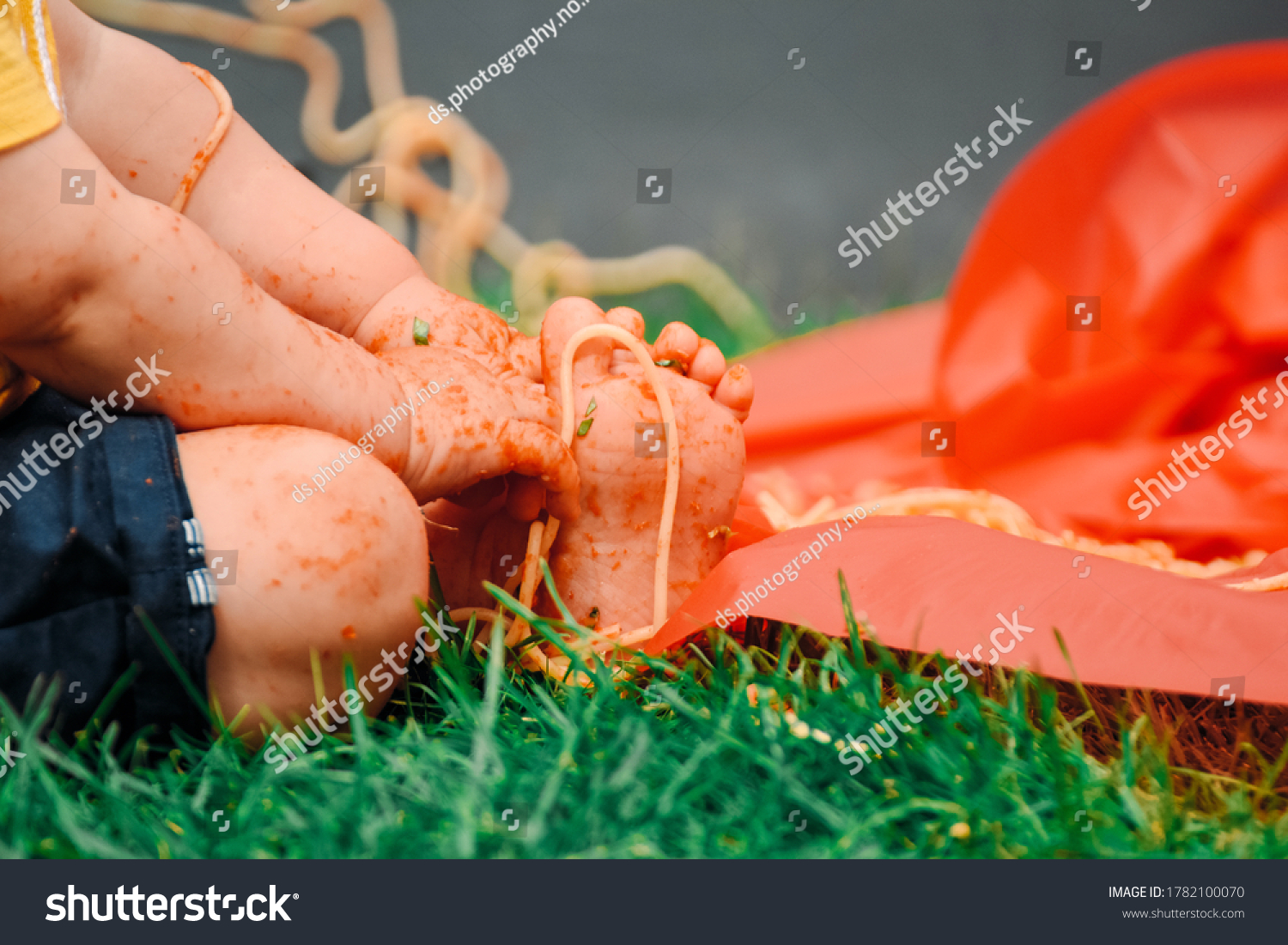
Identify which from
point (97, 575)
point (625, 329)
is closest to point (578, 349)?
point (625, 329)

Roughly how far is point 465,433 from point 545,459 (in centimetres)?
7

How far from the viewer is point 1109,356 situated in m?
1.30

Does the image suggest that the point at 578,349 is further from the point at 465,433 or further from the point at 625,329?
the point at 465,433

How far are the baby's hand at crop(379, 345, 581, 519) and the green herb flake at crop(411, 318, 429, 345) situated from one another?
65 mm

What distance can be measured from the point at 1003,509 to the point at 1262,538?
0.87 feet

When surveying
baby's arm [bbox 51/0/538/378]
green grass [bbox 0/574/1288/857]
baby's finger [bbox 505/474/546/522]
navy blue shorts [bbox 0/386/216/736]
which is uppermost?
baby's arm [bbox 51/0/538/378]

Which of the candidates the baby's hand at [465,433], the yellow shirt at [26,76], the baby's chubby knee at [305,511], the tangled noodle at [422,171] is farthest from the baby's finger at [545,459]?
the tangled noodle at [422,171]

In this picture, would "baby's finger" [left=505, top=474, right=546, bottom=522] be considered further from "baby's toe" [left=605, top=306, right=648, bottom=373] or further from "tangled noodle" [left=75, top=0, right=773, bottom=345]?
"tangled noodle" [left=75, top=0, right=773, bottom=345]

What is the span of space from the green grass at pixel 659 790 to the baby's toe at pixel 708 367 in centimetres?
31

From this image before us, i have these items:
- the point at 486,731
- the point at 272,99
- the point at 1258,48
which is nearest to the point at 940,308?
the point at 1258,48

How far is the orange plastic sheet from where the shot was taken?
1.15m

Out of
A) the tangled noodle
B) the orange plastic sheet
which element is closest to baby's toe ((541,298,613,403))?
the orange plastic sheet

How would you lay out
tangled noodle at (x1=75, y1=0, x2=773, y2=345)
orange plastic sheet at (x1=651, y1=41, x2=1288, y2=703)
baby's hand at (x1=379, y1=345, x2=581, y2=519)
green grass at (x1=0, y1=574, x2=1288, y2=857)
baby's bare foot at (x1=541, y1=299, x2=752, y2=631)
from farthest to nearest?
tangled noodle at (x1=75, y1=0, x2=773, y2=345) < orange plastic sheet at (x1=651, y1=41, x2=1288, y2=703) < baby's bare foot at (x1=541, y1=299, x2=752, y2=631) < baby's hand at (x1=379, y1=345, x2=581, y2=519) < green grass at (x1=0, y1=574, x2=1288, y2=857)

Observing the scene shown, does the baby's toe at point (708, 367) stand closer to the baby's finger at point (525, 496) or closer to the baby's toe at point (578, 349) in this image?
the baby's toe at point (578, 349)
